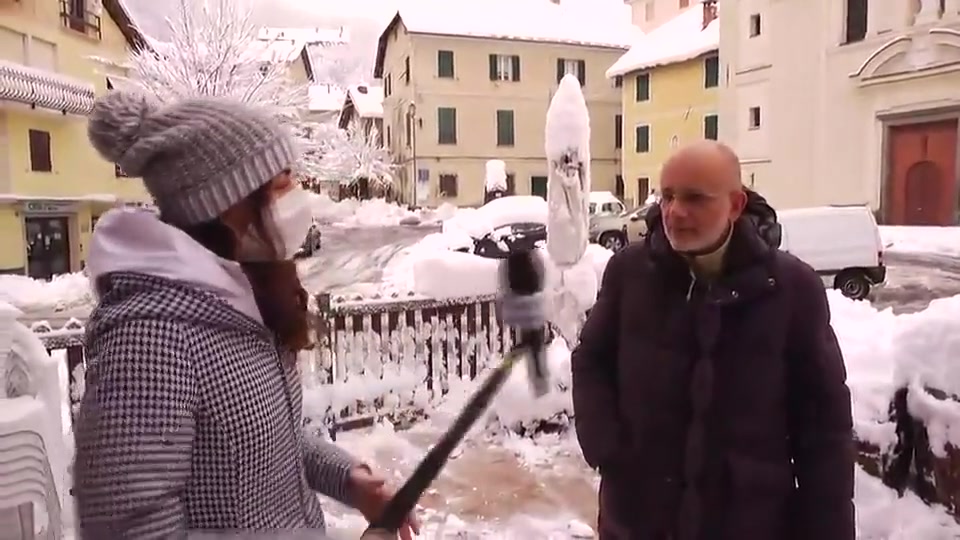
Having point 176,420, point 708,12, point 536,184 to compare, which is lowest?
point 176,420

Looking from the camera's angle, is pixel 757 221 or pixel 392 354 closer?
pixel 757 221

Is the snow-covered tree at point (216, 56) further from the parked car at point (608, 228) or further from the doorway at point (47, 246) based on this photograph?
the parked car at point (608, 228)

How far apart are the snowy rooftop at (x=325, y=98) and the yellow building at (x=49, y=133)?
7287 millimetres

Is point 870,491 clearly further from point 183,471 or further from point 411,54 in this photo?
point 411,54

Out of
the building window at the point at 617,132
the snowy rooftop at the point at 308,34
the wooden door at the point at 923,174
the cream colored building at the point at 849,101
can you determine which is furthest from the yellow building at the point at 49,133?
the building window at the point at 617,132

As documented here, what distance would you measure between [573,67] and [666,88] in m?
3.95

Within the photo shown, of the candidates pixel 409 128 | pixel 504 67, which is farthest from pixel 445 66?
pixel 409 128

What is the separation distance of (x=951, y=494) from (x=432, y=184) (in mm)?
19641

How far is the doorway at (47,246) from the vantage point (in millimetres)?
9078

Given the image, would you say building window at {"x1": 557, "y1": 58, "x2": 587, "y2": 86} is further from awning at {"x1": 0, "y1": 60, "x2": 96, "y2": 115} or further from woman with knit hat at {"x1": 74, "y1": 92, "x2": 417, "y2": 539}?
woman with knit hat at {"x1": 74, "y1": 92, "x2": 417, "y2": 539}

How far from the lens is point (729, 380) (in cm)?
116

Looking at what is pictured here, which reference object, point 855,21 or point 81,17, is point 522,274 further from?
point 855,21

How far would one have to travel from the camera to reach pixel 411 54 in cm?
2075

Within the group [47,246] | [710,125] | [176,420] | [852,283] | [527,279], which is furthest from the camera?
[710,125]
